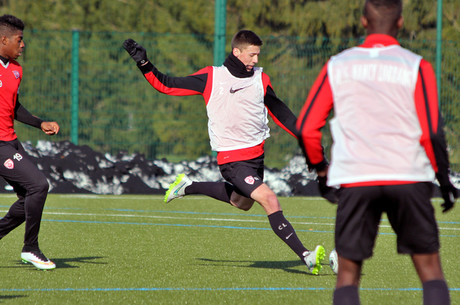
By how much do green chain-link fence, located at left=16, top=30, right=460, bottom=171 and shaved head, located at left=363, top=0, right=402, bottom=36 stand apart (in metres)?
11.0

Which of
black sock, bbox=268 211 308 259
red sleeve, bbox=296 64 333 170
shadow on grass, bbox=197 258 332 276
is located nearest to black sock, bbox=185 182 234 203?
shadow on grass, bbox=197 258 332 276

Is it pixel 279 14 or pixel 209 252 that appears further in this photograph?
pixel 279 14

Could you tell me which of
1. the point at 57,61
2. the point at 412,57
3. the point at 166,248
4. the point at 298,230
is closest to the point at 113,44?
the point at 57,61

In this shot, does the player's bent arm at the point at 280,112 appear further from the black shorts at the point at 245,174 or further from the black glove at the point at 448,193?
the black glove at the point at 448,193

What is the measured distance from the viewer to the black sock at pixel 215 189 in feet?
27.8

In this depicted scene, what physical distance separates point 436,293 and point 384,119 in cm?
84

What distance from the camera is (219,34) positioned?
15.6 meters

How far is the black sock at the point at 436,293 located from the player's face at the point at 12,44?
4431 mm

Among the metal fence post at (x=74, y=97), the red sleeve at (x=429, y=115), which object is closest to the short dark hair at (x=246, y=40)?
the red sleeve at (x=429, y=115)

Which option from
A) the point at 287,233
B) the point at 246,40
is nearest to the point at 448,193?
the point at 287,233

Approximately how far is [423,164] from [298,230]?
6.24 m

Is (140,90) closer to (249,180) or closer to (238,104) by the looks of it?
(238,104)

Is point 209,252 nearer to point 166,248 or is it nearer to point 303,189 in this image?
point 166,248

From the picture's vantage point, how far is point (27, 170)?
7.24 m
